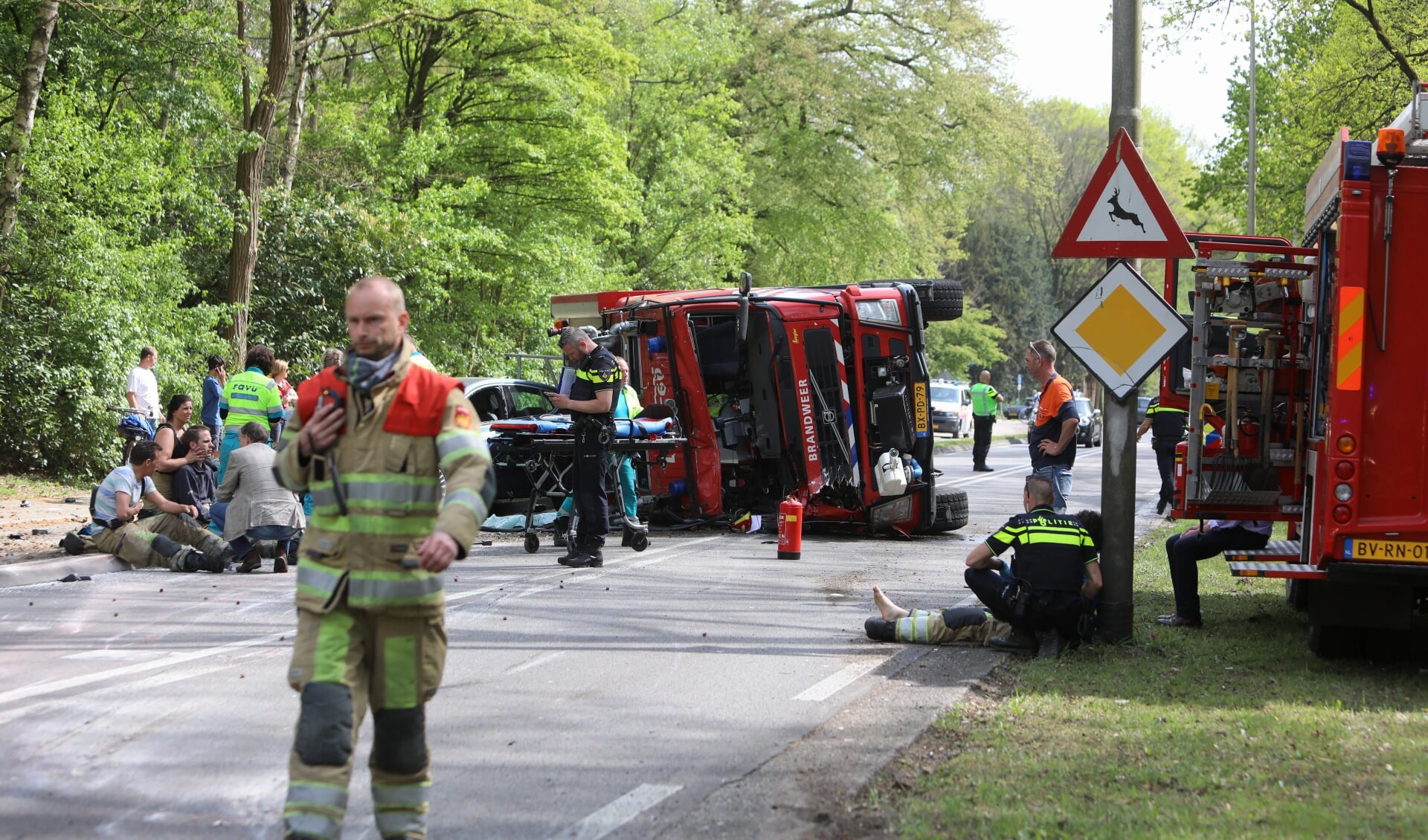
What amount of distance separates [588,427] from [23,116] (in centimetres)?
1029

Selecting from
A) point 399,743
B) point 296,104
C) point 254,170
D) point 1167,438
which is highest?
point 296,104

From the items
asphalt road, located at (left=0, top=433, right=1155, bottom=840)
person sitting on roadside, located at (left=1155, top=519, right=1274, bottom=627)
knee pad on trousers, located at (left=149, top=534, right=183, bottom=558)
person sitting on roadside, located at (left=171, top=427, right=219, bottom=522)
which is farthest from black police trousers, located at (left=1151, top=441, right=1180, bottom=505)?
knee pad on trousers, located at (left=149, top=534, right=183, bottom=558)

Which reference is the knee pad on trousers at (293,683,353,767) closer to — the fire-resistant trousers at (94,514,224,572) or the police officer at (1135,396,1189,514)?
the fire-resistant trousers at (94,514,224,572)

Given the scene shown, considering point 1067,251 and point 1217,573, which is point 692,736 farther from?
point 1217,573

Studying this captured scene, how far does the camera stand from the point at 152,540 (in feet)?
35.5

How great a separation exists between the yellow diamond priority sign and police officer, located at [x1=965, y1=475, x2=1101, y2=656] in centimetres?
70

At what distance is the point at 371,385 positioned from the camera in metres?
3.99

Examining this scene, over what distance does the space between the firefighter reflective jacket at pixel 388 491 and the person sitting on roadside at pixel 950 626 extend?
4338mm

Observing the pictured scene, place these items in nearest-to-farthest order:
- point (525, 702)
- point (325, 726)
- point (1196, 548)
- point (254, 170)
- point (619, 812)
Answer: point (325, 726) → point (619, 812) → point (525, 702) → point (1196, 548) → point (254, 170)

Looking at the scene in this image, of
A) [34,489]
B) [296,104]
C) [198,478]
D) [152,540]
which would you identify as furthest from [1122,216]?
[296,104]

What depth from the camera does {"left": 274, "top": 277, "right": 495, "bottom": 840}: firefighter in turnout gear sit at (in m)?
3.92

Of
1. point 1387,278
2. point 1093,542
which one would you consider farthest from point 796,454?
point 1387,278

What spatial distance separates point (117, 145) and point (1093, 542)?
47.2ft

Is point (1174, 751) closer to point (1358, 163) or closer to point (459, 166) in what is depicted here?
point (1358, 163)
